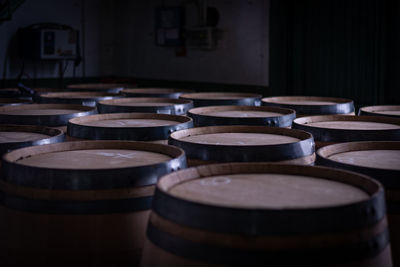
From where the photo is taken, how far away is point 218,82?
9.99 m

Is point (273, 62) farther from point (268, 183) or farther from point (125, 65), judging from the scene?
point (268, 183)

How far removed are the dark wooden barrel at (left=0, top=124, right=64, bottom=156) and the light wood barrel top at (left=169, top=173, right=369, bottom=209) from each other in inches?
46.8

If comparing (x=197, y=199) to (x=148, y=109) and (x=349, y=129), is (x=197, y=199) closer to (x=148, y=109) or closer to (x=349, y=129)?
(x=349, y=129)

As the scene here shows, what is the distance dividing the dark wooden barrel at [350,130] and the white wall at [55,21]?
841 centimetres

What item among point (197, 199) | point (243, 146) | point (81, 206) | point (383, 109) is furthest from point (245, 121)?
point (197, 199)

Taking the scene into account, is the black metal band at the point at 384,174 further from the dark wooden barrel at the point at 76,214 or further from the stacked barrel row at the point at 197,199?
the dark wooden barrel at the point at 76,214

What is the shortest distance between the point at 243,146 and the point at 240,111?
6.11 feet

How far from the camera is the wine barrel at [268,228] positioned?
152 centimetres

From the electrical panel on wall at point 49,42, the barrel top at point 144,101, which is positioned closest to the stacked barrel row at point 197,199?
the barrel top at point 144,101

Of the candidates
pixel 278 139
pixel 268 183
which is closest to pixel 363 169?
pixel 268 183

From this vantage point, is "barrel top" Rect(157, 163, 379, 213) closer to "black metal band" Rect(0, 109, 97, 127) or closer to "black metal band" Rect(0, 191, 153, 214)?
"black metal band" Rect(0, 191, 153, 214)

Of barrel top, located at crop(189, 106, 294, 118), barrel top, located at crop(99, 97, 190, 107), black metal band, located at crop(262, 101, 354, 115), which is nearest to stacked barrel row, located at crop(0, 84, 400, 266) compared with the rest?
barrel top, located at crop(189, 106, 294, 118)

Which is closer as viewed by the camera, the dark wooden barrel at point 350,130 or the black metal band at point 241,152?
the black metal band at point 241,152

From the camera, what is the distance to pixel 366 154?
2654 millimetres
